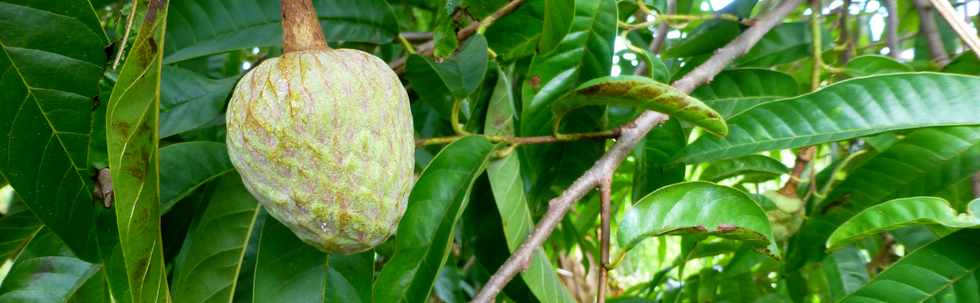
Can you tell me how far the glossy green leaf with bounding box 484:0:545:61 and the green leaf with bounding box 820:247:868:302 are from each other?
0.62 m

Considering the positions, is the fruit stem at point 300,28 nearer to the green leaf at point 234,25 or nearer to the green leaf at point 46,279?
the green leaf at point 234,25

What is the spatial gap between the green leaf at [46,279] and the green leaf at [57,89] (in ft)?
0.75

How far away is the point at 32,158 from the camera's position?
857 mm

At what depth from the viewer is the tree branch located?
94 centimetres

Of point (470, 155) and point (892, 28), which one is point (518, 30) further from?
point (892, 28)

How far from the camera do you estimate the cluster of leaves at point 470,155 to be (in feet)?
2.85

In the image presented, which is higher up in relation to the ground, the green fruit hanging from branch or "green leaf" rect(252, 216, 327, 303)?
the green fruit hanging from branch

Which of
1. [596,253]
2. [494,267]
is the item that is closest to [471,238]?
[494,267]

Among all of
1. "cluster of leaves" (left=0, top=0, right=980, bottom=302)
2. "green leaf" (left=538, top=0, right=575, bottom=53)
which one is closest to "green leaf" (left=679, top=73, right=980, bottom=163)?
"cluster of leaves" (left=0, top=0, right=980, bottom=302)

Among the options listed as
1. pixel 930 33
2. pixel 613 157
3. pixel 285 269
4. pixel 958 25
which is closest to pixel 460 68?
pixel 613 157

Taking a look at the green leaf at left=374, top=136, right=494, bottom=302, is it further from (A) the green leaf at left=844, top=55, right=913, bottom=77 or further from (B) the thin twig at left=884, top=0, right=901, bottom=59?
(B) the thin twig at left=884, top=0, right=901, bottom=59

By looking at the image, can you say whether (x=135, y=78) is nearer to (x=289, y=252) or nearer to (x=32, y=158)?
(x=32, y=158)

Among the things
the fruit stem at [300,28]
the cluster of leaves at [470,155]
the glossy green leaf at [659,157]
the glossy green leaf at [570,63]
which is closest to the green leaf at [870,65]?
the cluster of leaves at [470,155]

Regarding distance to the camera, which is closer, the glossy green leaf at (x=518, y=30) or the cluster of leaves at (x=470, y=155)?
the cluster of leaves at (x=470, y=155)
